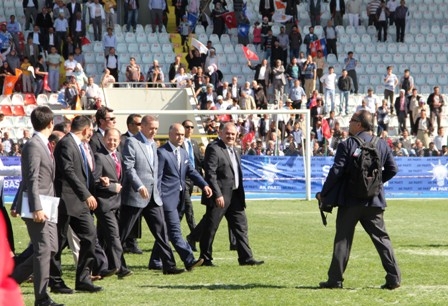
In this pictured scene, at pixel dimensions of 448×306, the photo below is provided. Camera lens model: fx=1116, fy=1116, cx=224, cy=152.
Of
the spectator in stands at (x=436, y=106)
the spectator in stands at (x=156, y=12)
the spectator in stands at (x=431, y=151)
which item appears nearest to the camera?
the spectator in stands at (x=431, y=151)

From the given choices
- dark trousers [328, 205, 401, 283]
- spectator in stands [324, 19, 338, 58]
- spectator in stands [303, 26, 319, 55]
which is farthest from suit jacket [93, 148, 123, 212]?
spectator in stands [324, 19, 338, 58]

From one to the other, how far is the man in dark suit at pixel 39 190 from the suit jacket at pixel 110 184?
2253 mm

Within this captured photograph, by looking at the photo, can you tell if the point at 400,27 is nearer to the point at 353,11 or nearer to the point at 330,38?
the point at 353,11

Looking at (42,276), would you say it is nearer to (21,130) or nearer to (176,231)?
(176,231)

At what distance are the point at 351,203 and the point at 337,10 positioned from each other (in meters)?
34.0

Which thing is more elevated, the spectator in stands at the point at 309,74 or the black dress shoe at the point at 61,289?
the spectator in stands at the point at 309,74

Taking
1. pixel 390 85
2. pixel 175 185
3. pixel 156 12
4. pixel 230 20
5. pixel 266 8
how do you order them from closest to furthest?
pixel 175 185
pixel 390 85
pixel 156 12
pixel 230 20
pixel 266 8

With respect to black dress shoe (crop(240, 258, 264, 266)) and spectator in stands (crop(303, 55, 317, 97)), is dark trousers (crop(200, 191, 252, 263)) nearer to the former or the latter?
black dress shoe (crop(240, 258, 264, 266))

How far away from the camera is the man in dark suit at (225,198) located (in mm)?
13141

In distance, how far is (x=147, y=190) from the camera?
39.4 ft

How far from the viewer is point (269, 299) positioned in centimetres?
1012

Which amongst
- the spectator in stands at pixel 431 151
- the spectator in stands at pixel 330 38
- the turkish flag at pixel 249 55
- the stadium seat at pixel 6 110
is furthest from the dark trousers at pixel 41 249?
the spectator in stands at pixel 330 38

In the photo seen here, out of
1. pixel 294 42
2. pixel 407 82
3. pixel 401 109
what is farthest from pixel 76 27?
pixel 407 82

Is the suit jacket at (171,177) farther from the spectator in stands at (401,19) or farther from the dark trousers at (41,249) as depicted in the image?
the spectator in stands at (401,19)
